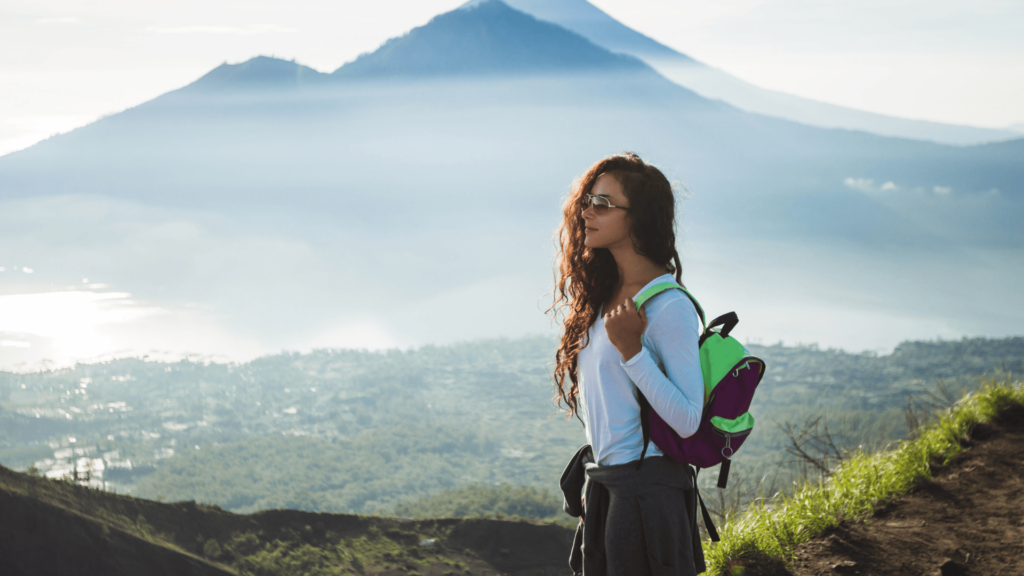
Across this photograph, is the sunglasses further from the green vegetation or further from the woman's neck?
the green vegetation

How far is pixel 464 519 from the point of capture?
499 inches

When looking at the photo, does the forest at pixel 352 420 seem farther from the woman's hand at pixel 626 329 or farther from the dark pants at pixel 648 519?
the woman's hand at pixel 626 329

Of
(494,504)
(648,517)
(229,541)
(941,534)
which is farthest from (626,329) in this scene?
(494,504)

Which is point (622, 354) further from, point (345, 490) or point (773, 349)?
point (773, 349)

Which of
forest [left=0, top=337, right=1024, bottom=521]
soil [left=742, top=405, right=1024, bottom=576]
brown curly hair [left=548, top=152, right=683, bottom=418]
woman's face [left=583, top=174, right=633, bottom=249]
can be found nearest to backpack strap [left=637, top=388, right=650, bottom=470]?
brown curly hair [left=548, top=152, right=683, bottom=418]

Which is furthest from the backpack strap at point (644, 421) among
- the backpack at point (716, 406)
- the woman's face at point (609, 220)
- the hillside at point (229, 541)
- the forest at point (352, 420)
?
the forest at point (352, 420)

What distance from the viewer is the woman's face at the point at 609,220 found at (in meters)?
1.80

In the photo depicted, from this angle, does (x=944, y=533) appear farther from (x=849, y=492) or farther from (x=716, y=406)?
(x=716, y=406)

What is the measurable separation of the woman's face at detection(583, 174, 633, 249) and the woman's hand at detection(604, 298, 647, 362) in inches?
11.1

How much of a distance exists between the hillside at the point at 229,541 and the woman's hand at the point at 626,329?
725 cm

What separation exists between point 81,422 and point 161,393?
57.7 ft

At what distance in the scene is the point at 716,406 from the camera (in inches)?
63.7

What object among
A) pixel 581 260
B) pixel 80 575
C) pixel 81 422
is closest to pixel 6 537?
pixel 80 575

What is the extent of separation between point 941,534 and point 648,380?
2.95 metres
